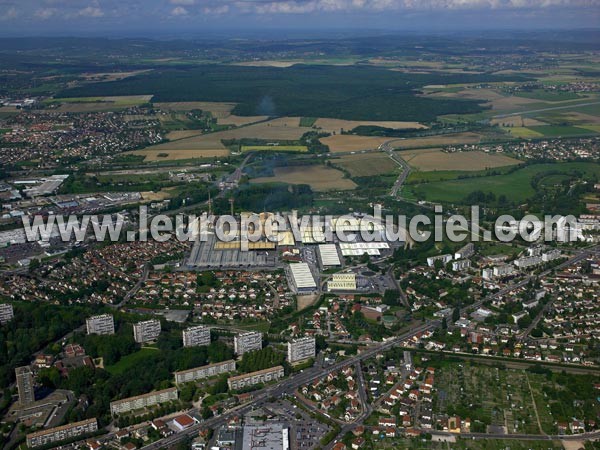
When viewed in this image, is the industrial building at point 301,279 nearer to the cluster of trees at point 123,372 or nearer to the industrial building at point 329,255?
the industrial building at point 329,255

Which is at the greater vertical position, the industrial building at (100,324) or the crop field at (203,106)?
the crop field at (203,106)

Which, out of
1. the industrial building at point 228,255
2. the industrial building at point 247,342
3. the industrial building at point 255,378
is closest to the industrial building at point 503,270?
the industrial building at point 228,255

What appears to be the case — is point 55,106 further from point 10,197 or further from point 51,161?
point 10,197

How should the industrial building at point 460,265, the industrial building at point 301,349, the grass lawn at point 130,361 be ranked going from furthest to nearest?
the industrial building at point 460,265 < the industrial building at point 301,349 < the grass lawn at point 130,361

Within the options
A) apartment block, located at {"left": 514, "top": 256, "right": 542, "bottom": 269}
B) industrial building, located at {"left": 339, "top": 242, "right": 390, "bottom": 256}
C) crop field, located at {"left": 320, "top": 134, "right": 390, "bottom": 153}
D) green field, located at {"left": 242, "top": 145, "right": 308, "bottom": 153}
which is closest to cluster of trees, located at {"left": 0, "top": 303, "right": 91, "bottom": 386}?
industrial building, located at {"left": 339, "top": 242, "right": 390, "bottom": 256}

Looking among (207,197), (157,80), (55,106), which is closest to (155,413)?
(207,197)

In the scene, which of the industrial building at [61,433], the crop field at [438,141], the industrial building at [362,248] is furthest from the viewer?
the crop field at [438,141]

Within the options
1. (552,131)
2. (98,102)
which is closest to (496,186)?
(552,131)
